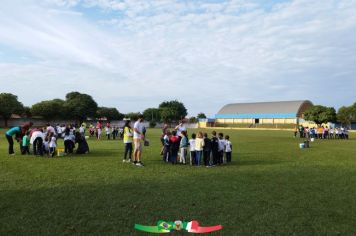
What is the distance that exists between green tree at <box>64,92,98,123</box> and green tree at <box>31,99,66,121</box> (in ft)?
10.1

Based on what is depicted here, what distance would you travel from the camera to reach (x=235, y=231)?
17.7 ft

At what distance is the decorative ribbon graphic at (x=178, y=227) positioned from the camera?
541cm

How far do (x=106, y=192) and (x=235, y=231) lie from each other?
3661 millimetres

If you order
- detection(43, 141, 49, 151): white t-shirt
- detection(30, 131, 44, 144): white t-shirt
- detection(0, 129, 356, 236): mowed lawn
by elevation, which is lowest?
detection(0, 129, 356, 236): mowed lawn

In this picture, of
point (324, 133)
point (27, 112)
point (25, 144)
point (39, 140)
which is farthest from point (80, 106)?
point (39, 140)

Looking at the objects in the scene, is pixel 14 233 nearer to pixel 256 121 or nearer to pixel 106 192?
pixel 106 192

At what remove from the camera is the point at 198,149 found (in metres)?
13.1

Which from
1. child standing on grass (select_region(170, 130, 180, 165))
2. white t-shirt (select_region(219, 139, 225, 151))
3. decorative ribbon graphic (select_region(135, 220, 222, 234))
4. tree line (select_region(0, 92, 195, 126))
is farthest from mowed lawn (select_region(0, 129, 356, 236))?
tree line (select_region(0, 92, 195, 126))

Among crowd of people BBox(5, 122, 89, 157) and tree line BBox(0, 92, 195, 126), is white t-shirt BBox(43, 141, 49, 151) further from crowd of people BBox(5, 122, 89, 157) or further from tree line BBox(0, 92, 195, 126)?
tree line BBox(0, 92, 195, 126)

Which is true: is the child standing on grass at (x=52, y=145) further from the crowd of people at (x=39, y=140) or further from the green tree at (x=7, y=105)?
the green tree at (x=7, y=105)

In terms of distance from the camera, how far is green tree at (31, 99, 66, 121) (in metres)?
80.8

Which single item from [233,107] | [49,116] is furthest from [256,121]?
[49,116]

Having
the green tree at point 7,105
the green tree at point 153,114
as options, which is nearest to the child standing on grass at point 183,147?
the green tree at point 7,105

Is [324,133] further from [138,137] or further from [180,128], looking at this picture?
[138,137]
